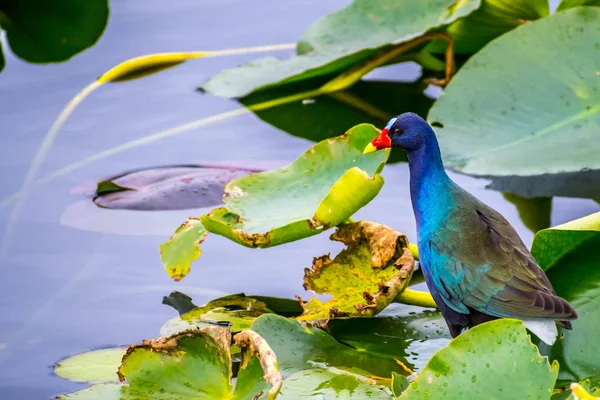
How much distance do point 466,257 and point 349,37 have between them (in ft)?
4.54

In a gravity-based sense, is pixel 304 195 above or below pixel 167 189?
above

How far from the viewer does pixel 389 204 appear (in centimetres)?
291

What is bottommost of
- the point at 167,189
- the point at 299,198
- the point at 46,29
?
the point at 167,189

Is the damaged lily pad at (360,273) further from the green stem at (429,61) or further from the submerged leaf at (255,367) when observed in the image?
the green stem at (429,61)

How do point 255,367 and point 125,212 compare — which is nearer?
point 255,367

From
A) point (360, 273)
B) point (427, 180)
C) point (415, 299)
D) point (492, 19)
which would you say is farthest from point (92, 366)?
point (492, 19)

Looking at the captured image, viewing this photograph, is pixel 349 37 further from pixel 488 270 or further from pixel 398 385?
pixel 398 385

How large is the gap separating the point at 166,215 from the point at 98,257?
0.26 meters

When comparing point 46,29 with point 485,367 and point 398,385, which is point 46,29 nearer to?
point 398,385

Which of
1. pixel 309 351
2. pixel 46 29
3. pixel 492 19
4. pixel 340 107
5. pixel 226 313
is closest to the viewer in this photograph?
pixel 309 351

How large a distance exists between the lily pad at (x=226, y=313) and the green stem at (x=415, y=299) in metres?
0.34

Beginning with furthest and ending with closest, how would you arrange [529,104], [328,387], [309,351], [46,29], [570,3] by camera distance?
1. [46,29]
2. [570,3]
3. [529,104]
4. [309,351]
5. [328,387]

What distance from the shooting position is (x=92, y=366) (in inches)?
87.0

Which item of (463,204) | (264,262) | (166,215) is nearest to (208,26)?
(166,215)
